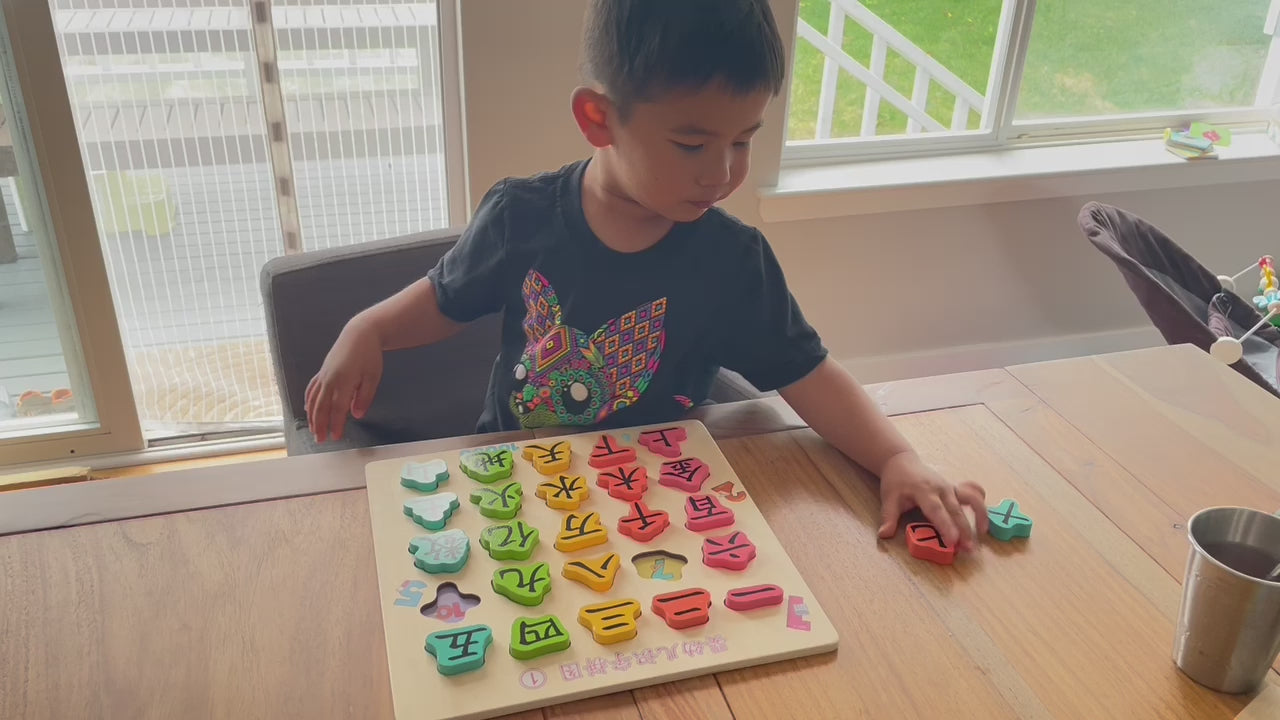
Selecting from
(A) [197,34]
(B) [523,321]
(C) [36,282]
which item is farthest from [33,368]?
(B) [523,321]

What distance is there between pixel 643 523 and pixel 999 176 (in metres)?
1.70

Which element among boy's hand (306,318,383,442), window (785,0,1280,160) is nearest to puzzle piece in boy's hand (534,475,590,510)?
boy's hand (306,318,383,442)

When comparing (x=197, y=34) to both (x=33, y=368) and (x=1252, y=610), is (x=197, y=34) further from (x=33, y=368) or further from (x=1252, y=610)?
(x=1252, y=610)

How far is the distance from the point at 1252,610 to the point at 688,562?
0.38 metres

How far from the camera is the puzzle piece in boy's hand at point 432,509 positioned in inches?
30.1

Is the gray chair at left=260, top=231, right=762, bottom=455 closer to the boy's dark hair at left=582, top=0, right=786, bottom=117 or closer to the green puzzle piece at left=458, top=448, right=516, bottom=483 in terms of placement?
the green puzzle piece at left=458, top=448, right=516, bottom=483

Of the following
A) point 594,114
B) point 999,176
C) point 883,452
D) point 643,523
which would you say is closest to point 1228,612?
point 883,452

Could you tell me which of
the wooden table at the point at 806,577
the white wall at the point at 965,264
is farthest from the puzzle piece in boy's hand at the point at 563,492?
the white wall at the point at 965,264

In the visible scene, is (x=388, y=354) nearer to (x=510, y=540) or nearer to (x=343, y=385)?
(x=343, y=385)

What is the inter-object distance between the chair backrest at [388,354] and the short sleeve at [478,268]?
8.5 inches

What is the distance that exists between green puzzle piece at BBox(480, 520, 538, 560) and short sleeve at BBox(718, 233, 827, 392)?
1.11 feet

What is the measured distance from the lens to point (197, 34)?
1.76m

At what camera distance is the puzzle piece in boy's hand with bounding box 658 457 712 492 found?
0.84 meters

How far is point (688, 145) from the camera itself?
860 mm
